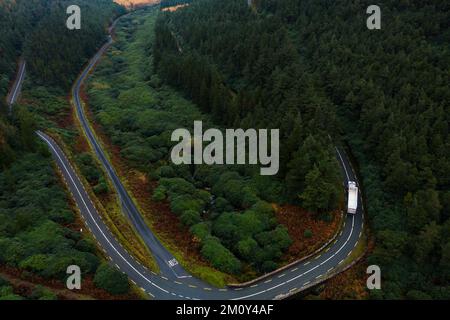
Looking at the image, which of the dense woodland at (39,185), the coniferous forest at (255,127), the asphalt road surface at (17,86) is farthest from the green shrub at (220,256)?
the asphalt road surface at (17,86)

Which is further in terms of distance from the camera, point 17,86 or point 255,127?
point 17,86

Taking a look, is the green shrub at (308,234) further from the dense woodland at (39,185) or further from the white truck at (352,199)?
the dense woodland at (39,185)

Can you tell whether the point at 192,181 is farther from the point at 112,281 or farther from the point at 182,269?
the point at 112,281

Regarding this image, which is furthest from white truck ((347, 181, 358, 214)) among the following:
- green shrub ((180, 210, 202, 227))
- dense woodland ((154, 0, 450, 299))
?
green shrub ((180, 210, 202, 227))

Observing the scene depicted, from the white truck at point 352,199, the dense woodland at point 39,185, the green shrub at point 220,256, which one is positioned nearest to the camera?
the dense woodland at point 39,185

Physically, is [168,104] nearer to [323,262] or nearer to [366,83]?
[366,83]

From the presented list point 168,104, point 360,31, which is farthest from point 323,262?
point 360,31

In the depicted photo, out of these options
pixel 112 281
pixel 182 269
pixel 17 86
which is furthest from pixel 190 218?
pixel 17 86
